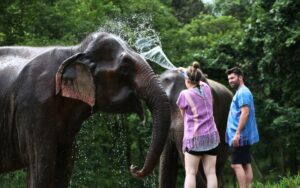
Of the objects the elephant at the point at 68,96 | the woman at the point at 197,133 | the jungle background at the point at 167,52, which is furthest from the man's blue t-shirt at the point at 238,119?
the elephant at the point at 68,96

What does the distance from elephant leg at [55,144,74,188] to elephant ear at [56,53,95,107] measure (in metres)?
0.62

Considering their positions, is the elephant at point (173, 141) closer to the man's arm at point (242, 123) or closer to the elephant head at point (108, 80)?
the man's arm at point (242, 123)

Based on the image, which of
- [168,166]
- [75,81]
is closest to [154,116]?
[75,81]

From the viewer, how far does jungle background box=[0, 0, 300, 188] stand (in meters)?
15.5

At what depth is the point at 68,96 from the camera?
5820mm

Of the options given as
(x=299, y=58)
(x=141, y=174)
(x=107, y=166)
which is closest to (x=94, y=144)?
(x=107, y=166)

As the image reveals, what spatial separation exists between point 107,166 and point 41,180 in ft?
53.9

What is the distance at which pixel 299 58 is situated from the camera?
15039 millimetres

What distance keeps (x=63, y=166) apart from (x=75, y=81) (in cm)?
95

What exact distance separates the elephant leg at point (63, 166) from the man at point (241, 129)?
100 inches

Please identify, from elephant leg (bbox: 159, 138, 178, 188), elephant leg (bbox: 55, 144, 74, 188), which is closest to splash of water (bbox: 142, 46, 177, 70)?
elephant leg (bbox: 159, 138, 178, 188)

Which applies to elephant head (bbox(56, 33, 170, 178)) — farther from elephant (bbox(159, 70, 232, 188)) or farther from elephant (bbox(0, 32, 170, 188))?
elephant (bbox(159, 70, 232, 188))

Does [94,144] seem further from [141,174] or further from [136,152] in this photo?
[141,174]

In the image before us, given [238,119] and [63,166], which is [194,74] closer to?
[238,119]
